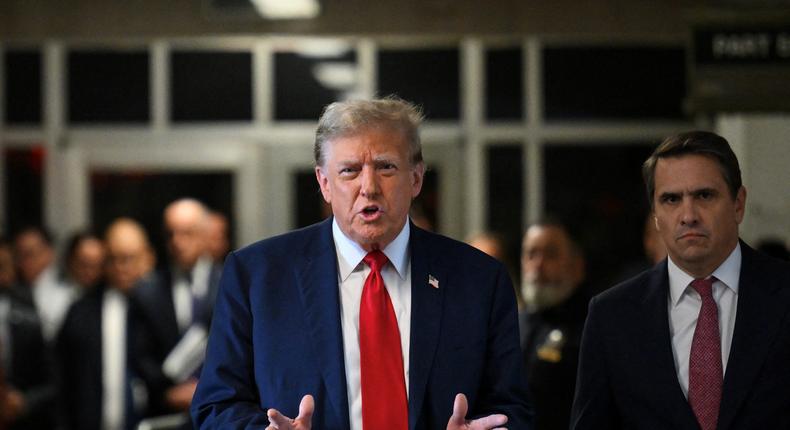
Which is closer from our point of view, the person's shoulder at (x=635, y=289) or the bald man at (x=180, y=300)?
the person's shoulder at (x=635, y=289)

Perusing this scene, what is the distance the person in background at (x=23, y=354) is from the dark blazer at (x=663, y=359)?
17.9ft

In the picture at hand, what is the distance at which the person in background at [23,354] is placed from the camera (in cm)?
848

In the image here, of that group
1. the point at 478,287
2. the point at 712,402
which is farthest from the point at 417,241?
the point at 712,402

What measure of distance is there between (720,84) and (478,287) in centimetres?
257

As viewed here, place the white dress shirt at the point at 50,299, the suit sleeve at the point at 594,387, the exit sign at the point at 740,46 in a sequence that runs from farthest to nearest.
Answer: the white dress shirt at the point at 50,299 → the exit sign at the point at 740,46 → the suit sleeve at the point at 594,387

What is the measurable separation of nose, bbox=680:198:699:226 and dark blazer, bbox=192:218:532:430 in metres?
0.49

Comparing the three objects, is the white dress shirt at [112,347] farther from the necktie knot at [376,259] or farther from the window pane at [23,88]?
the necktie knot at [376,259]

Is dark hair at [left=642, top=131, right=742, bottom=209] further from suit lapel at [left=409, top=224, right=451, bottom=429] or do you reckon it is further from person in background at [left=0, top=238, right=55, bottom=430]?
person in background at [left=0, top=238, right=55, bottom=430]

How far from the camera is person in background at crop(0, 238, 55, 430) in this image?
27.8 ft

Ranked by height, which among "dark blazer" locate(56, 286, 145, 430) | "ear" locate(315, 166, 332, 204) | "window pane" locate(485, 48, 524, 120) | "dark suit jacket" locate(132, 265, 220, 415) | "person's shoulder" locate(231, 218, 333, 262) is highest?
"window pane" locate(485, 48, 524, 120)

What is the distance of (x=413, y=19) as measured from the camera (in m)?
11.1

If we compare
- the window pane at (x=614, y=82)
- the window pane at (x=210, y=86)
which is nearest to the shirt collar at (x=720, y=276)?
the window pane at (x=614, y=82)

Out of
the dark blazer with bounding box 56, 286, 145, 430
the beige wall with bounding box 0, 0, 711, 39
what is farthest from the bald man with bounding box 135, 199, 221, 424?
the beige wall with bounding box 0, 0, 711, 39

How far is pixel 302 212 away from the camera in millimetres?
11375
